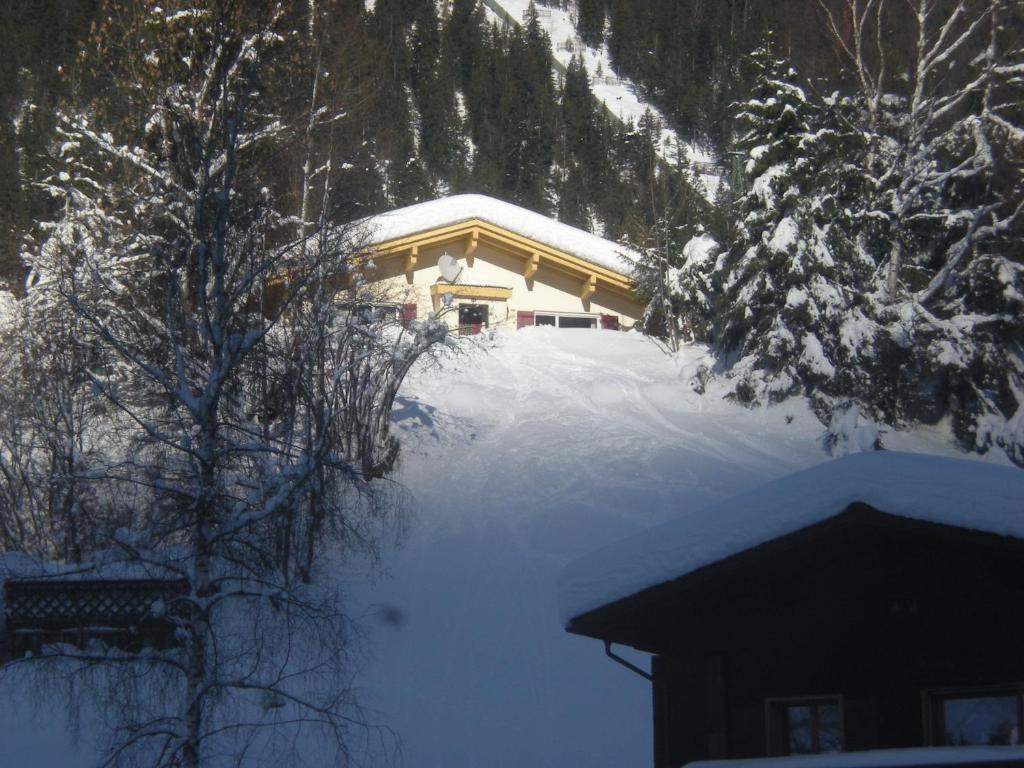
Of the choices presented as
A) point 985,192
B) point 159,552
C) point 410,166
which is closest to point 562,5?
point 410,166

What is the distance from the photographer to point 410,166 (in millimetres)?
51156

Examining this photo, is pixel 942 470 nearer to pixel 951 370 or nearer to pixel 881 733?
pixel 881 733

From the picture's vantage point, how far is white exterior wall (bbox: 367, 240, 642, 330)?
1097 inches

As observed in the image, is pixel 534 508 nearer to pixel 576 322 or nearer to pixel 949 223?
pixel 949 223

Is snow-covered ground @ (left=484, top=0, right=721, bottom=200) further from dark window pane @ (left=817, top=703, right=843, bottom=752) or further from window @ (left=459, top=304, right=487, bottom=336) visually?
dark window pane @ (left=817, top=703, right=843, bottom=752)

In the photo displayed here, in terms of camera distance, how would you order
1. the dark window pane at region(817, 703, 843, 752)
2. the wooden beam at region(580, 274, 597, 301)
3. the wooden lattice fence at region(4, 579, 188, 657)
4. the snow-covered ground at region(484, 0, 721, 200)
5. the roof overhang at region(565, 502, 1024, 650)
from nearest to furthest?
the roof overhang at region(565, 502, 1024, 650) → the dark window pane at region(817, 703, 843, 752) → the wooden lattice fence at region(4, 579, 188, 657) → the wooden beam at region(580, 274, 597, 301) → the snow-covered ground at region(484, 0, 721, 200)

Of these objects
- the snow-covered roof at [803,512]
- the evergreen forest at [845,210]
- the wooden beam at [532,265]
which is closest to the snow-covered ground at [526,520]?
the evergreen forest at [845,210]

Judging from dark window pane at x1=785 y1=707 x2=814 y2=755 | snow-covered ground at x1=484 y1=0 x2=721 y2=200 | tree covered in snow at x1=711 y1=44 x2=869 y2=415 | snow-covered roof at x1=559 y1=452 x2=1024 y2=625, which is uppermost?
snow-covered ground at x1=484 y1=0 x2=721 y2=200

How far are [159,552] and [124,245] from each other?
3964mm

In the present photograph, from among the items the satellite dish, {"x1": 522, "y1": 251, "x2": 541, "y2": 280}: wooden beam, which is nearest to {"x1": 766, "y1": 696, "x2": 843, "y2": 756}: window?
the satellite dish

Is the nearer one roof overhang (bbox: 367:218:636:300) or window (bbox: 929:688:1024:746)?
window (bbox: 929:688:1024:746)

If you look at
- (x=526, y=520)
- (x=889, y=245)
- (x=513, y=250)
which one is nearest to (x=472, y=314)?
(x=513, y=250)

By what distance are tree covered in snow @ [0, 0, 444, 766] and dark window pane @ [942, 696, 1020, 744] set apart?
4.59 meters

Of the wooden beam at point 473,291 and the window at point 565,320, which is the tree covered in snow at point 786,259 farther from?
the wooden beam at point 473,291
